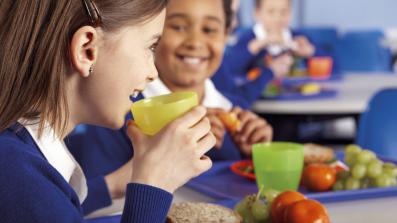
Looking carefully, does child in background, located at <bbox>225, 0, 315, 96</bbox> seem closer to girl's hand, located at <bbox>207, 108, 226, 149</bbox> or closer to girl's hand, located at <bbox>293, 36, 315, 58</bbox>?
A: girl's hand, located at <bbox>293, 36, 315, 58</bbox>

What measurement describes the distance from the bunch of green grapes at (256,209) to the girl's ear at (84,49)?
1.12 ft

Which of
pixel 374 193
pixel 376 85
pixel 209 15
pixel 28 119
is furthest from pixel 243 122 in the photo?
pixel 376 85

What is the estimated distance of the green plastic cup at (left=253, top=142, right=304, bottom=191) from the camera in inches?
47.4

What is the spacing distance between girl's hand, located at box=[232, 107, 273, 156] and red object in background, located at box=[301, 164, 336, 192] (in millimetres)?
367

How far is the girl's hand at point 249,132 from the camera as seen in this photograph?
1.60m

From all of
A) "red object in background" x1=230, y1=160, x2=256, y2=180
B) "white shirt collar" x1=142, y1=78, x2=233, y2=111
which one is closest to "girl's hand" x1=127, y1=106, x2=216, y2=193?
"red object in background" x1=230, y1=160, x2=256, y2=180

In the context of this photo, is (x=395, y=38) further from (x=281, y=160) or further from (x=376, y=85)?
(x=281, y=160)

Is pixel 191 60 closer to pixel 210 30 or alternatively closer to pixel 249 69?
pixel 210 30

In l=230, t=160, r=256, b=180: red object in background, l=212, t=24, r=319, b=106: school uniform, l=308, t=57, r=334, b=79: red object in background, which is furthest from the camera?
l=308, t=57, r=334, b=79: red object in background

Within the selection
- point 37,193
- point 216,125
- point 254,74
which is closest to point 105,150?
point 216,125

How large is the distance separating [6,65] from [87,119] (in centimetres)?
16

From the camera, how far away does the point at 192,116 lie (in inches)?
34.9

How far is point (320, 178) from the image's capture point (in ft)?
3.99

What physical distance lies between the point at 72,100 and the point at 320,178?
1.82 ft
